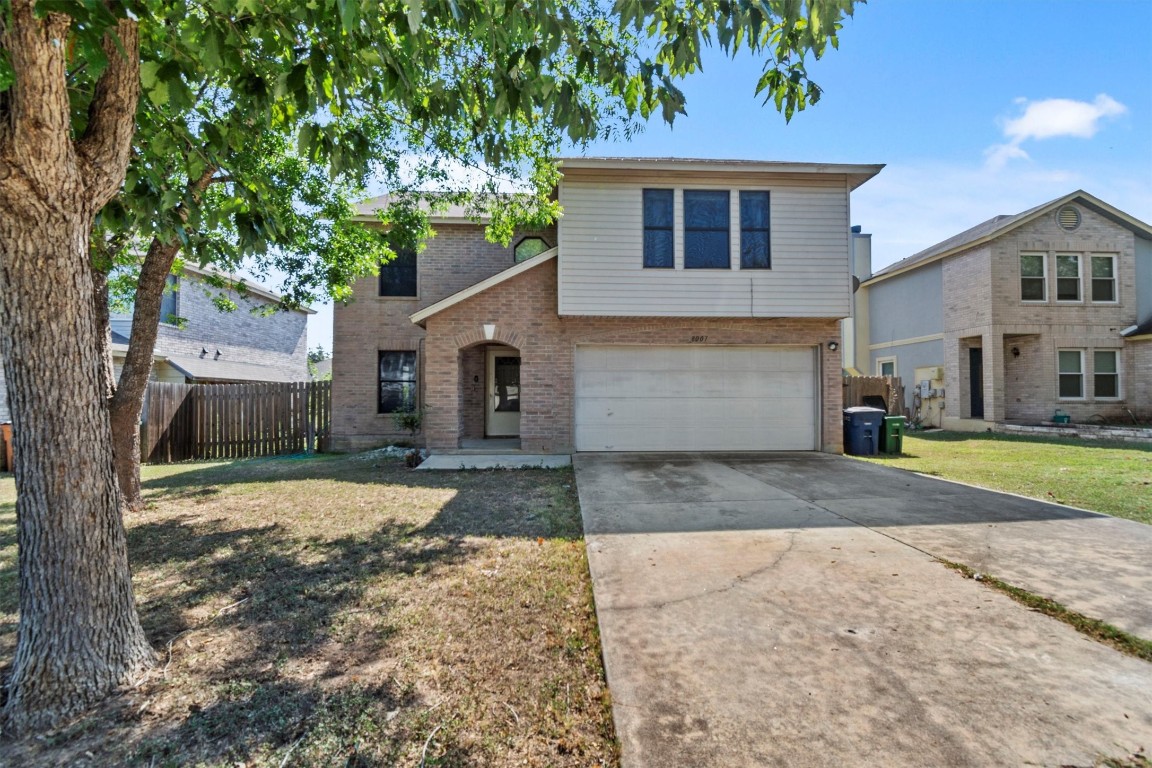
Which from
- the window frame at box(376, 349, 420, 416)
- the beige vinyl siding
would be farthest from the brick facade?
the window frame at box(376, 349, 420, 416)

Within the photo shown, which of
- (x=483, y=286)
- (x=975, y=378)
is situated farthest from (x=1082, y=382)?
(x=483, y=286)

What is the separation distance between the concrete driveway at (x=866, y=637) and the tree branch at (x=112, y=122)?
3705 millimetres

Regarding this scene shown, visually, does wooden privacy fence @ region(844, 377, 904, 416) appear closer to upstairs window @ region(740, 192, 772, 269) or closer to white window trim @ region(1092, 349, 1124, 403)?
white window trim @ region(1092, 349, 1124, 403)

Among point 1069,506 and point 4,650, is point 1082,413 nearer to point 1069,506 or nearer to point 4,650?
point 1069,506

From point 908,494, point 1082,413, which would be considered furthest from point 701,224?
point 1082,413

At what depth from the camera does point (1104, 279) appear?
16156mm

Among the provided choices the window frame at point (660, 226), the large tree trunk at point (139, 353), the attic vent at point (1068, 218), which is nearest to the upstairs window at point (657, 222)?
the window frame at point (660, 226)

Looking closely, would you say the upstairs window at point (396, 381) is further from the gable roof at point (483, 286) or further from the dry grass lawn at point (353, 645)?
the dry grass lawn at point (353, 645)

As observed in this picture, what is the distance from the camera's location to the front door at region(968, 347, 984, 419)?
17.0m

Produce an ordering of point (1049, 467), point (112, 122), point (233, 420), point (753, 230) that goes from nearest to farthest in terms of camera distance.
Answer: point (112, 122)
point (1049, 467)
point (753, 230)
point (233, 420)

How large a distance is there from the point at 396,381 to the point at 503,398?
272 centimetres

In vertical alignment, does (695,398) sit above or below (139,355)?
below

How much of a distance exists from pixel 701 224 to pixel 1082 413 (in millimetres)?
14644

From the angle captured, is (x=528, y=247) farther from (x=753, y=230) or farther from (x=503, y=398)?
(x=753, y=230)
